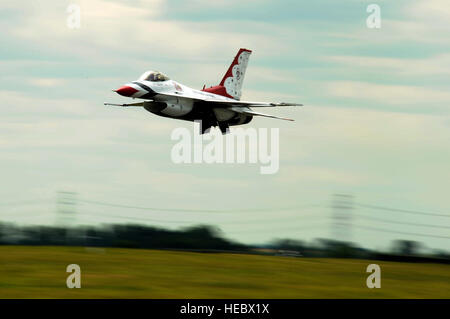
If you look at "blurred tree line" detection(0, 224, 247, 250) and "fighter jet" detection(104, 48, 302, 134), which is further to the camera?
"fighter jet" detection(104, 48, 302, 134)

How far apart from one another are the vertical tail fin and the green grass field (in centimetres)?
1134

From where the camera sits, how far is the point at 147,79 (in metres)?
28.2

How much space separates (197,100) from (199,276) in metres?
11.4

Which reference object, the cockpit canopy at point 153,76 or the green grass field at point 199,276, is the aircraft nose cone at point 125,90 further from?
the green grass field at point 199,276

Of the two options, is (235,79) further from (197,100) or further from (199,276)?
(199,276)

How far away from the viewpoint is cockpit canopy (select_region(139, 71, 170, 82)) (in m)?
28.3

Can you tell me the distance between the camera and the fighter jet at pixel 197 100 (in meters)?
28.0

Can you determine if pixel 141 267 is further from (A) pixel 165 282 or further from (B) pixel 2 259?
(B) pixel 2 259
